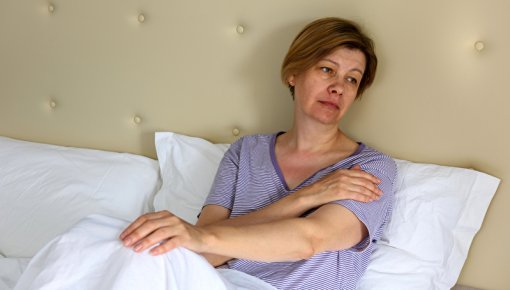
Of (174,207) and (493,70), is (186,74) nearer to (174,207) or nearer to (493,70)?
(174,207)

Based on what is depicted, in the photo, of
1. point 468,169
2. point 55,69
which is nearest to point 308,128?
point 468,169

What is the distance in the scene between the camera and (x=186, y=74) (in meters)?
1.69

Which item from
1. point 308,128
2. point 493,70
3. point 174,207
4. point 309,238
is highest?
point 493,70

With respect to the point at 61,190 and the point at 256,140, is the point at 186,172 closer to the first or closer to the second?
the point at 256,140

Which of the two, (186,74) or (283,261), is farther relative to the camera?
(186,74)

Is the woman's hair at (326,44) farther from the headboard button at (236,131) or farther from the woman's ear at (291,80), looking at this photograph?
the headboard button at (236,131)

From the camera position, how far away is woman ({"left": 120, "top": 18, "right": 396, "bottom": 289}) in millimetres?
1154

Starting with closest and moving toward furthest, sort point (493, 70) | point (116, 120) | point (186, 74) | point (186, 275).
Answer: point (186, 275) → point (493, 70) → point (186, 74) → point (116, 120)

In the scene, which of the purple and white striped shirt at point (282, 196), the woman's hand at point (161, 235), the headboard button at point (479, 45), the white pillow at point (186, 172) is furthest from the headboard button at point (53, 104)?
the headboard button at point (479, 45)

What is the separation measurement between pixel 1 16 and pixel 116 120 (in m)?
0.47

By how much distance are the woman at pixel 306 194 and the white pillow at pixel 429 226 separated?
0.05 m

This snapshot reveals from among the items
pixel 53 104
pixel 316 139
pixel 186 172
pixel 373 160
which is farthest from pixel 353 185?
pixel 53 104

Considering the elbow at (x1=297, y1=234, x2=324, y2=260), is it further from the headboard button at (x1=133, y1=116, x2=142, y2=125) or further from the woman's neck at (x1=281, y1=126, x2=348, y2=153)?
the headboard button at (x1=133, y1=116, x2=142, y2=125)

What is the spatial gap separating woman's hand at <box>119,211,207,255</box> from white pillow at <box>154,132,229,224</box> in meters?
0.42
